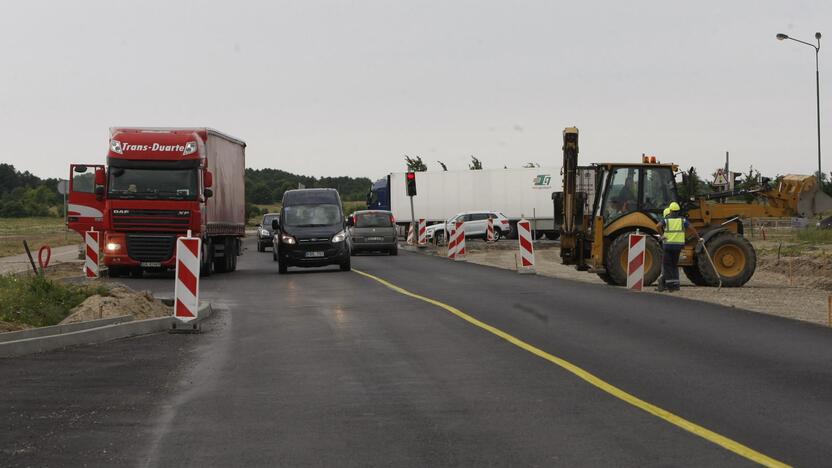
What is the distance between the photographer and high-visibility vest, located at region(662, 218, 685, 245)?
2131 centimetres

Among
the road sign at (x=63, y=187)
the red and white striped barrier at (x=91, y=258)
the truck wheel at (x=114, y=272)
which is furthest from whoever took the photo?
the road sign at (x=63, y=187)

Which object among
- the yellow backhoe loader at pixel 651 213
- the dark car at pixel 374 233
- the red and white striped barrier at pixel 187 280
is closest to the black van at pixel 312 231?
the yellow backhoe loader at pixel 651 213

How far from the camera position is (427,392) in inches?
366

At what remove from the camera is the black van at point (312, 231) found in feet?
98.7

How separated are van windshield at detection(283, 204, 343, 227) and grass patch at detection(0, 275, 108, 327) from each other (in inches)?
528

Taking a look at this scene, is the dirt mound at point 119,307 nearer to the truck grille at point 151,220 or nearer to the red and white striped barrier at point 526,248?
the truck grille at point 151,220

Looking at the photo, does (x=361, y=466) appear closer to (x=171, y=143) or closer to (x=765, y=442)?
(x=765, y=442)

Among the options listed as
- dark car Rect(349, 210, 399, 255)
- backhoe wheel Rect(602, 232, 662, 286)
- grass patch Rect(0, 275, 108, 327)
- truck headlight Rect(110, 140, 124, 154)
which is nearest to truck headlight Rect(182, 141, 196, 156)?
truck headlight Rect(110, 140, 124, 154)

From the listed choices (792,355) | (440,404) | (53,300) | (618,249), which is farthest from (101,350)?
(618,249)

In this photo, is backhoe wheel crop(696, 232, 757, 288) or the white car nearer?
backhoe wheel crop(696, 232, 757, 288)

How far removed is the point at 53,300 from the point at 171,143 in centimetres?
1206

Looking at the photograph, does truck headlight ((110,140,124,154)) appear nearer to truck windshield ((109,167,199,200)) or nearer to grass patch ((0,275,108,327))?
truck windshield ((109,167,199,200))

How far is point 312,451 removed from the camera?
22.8 ft

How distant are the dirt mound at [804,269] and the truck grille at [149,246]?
15.4 meters
